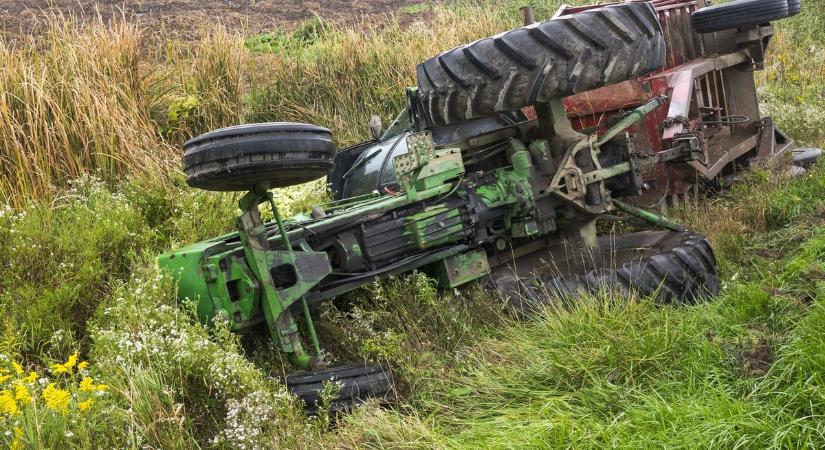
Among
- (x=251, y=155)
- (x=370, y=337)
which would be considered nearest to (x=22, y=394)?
(x=251, y=155)

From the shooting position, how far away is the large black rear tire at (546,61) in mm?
4367

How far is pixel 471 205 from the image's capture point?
4.71m

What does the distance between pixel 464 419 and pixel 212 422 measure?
1.04m

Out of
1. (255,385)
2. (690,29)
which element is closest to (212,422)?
(255,385)

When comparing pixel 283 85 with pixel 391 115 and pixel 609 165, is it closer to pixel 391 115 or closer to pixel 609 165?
pixel 391 115

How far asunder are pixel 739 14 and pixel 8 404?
238 inches

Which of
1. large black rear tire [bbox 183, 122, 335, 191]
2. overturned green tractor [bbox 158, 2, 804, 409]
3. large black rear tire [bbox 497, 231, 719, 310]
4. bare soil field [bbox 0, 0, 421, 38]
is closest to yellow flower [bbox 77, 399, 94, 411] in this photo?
overturned green tractor [bbox 158, 2, 804, 409]

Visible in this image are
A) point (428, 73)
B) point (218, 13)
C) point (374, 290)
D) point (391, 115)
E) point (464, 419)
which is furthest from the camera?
point (218, 13)

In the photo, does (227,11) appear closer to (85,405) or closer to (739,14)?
(739,14)

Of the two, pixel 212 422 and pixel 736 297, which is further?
pixel 736 297

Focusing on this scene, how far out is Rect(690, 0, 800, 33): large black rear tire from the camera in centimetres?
679

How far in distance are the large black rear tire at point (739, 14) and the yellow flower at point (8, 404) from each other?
5881 mm

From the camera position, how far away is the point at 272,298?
3.82 m

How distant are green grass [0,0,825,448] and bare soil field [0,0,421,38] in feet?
16.2
